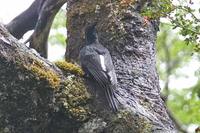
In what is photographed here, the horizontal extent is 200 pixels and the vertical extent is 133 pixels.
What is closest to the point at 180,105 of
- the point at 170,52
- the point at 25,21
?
the point at 170,52

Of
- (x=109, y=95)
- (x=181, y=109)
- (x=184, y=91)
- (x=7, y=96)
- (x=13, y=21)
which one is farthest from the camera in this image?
(x=184, y=91)

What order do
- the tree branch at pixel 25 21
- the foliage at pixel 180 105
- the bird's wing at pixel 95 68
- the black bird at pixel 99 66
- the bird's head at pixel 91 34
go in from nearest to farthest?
the black bird at pixel 99 66 < the bird's wing at pixel 95 68 < the bird's head at pixel 91 34 < the tree branch at pixel 25 21 < the foliage at pixel 180 105

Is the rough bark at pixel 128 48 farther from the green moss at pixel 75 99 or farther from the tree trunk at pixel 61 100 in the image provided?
the green moss at pixel 75 99

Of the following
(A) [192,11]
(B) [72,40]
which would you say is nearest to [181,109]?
(B) [72,40]

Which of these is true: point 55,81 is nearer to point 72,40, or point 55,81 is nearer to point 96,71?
point 96,71

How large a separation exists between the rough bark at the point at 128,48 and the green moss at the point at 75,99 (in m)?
0.24

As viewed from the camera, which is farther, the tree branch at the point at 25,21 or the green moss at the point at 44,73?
the tree branch at the point at 25,21

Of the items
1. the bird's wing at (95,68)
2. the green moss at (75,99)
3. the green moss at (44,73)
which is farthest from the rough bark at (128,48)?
the green moss at (44,73)

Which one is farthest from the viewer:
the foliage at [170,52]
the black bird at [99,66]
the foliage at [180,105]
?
the foliage at [170,52]

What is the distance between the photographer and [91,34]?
13.1 ft

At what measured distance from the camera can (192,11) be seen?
10.7ft

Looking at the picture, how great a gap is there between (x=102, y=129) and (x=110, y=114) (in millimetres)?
110

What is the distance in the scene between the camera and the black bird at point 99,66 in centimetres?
324

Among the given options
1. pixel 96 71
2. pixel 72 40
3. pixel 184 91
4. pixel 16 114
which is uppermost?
pixel 184 91
